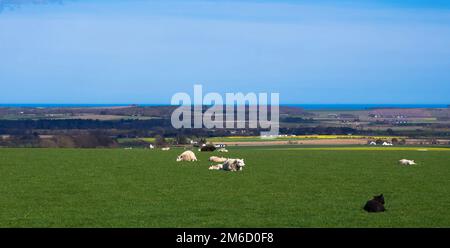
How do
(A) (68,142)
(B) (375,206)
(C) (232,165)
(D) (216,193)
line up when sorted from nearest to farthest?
(B) (375,206) → (D) (216,193) → (C) (232,165) → (A) (68,142)

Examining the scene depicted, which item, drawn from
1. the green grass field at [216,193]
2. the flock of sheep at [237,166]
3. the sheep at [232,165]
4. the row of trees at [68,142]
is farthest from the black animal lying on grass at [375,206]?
the row of trees at [68,142]

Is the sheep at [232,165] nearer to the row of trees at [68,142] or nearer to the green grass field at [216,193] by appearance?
the green grass field at [216,193]

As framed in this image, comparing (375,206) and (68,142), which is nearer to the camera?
(375,206)

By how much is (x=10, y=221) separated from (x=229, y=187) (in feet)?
19.6

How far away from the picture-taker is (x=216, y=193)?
666 inches

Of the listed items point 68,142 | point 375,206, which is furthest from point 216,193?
point 68,142

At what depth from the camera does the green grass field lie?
531 inches

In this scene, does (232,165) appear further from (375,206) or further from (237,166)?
(375,206)

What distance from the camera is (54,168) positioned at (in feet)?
75.2

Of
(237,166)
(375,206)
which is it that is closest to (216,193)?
(375,206)

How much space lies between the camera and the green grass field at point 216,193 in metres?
13.5

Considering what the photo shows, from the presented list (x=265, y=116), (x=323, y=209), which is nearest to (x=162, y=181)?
(x=323, y=209)

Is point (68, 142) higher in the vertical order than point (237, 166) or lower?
lower

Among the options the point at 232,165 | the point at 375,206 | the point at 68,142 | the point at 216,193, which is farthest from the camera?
the point at 68,142
